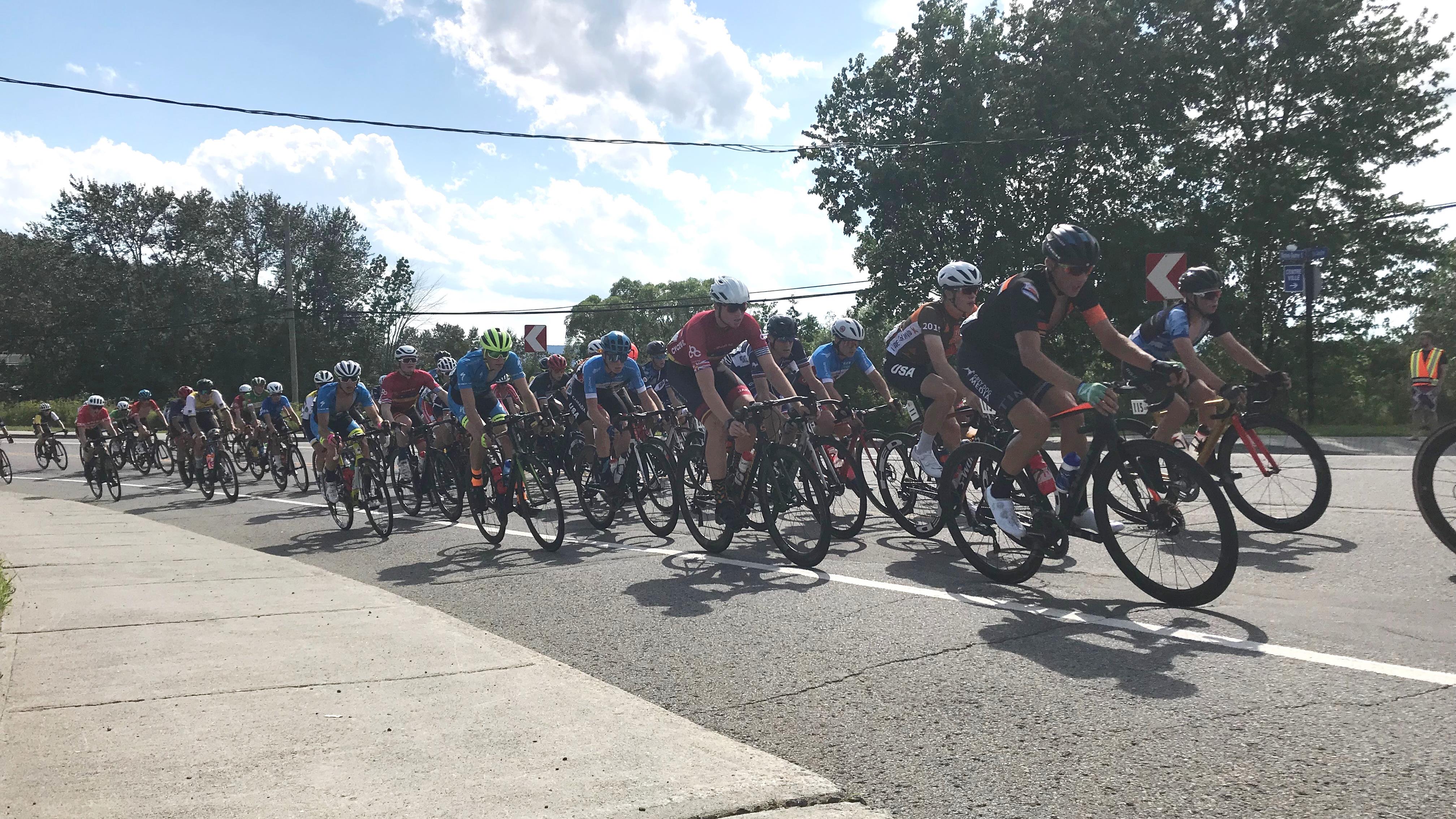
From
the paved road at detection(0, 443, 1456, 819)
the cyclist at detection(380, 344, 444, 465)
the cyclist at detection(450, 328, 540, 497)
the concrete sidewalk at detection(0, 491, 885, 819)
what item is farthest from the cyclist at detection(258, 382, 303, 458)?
the concrete sidewalk at detection(0, 491, 885, 819)

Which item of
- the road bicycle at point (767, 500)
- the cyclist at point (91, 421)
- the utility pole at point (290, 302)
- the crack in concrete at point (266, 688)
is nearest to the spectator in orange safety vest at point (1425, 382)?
the road bicycle at point (767, 500)

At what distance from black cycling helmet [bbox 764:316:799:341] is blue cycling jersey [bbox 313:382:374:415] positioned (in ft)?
15.5

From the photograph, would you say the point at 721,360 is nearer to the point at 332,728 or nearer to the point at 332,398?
the point at 332,728

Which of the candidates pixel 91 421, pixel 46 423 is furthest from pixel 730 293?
pixel 46 423

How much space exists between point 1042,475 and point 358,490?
720cm

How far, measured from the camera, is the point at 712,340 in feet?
25.9

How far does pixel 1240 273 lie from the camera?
30.3m

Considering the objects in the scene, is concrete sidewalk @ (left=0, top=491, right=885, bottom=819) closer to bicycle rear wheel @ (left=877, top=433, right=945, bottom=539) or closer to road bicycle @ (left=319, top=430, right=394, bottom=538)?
bicycle rear wheel @ (left=877, top=433, right=945, bottom=539)

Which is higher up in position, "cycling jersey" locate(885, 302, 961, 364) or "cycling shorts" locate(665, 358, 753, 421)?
"cycling jersey" locate(885, 302, 961, 364)

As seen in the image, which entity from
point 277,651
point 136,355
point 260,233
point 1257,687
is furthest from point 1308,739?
point 260,233

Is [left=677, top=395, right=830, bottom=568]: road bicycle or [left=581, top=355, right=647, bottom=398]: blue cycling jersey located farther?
[left=581, top=355, right=647, bottom=398]: blue cycling jersey

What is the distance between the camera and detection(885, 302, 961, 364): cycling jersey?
8.02 meters

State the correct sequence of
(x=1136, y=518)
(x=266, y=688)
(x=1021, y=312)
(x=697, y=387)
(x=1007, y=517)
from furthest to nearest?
(x=697, y=387), (x=1007, y=517), (x=1021, y=312), (x=1136, y=518), (x=266, y=688)

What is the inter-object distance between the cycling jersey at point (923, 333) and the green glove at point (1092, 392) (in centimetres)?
241
